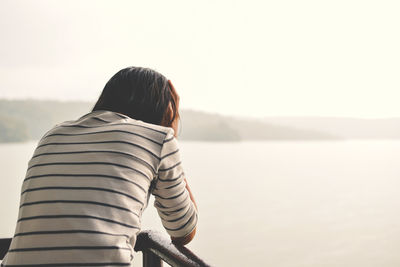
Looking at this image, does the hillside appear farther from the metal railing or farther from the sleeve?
the sleeve

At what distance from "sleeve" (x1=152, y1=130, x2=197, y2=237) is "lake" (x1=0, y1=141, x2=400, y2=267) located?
4125 millimetres

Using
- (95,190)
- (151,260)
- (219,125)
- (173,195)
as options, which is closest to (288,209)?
(151,260)

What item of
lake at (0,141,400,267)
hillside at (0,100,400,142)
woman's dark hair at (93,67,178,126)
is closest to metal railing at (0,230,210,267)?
woman's dark hair at (93,67,178,126)

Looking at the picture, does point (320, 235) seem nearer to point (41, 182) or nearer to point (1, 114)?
point (41, 182)

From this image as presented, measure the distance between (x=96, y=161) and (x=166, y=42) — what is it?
894 inches

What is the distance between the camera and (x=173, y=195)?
2.22ft

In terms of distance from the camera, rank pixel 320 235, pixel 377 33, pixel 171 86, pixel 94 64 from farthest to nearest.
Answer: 1. pixel 94 64
2. pixel 377 33
3. pixel 320 235
4. pixel 171 86

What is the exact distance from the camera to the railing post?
0.83m

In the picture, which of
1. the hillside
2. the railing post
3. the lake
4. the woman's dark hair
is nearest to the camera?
the woman's dark hair

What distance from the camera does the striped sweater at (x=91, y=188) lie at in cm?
55

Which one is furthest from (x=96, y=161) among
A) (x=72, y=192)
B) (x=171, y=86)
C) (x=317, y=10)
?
(x=317, y=10)

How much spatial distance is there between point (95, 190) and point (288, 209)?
9.76 meters

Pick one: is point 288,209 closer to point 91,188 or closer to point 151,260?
point 151,260

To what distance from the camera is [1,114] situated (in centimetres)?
1616
